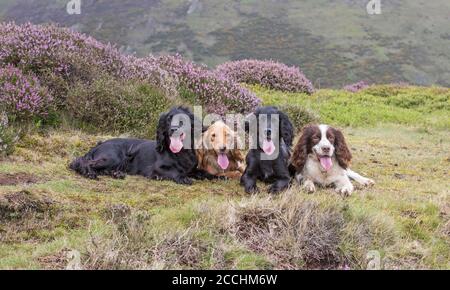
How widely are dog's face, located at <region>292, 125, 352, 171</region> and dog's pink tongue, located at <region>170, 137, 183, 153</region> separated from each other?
5.23 feet

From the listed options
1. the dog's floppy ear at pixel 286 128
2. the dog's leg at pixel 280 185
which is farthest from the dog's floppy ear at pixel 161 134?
the dog's leg at pixel 280 185

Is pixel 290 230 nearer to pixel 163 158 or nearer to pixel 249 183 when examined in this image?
pixel 249 183

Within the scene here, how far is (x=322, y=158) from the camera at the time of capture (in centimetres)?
835

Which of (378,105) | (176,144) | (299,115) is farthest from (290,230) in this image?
(378,105)

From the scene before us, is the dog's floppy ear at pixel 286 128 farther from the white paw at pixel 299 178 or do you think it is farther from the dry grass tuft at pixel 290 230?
the dry grass tuft at pixel 290 230

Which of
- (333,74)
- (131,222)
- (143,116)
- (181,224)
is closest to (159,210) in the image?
(181,224)

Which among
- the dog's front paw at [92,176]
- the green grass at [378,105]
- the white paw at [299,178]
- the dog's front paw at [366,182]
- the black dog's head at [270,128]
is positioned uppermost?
the black dog's head at [270,128]

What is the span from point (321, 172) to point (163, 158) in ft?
7.29

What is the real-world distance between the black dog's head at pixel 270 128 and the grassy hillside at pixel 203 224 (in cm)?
70

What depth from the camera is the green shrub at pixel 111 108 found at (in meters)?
11.8

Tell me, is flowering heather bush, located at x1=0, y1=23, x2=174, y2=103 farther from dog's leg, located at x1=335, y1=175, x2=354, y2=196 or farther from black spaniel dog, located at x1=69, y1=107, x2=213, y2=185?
dog's leg, located at x1=335, y1=175, x2=354, y2=196
